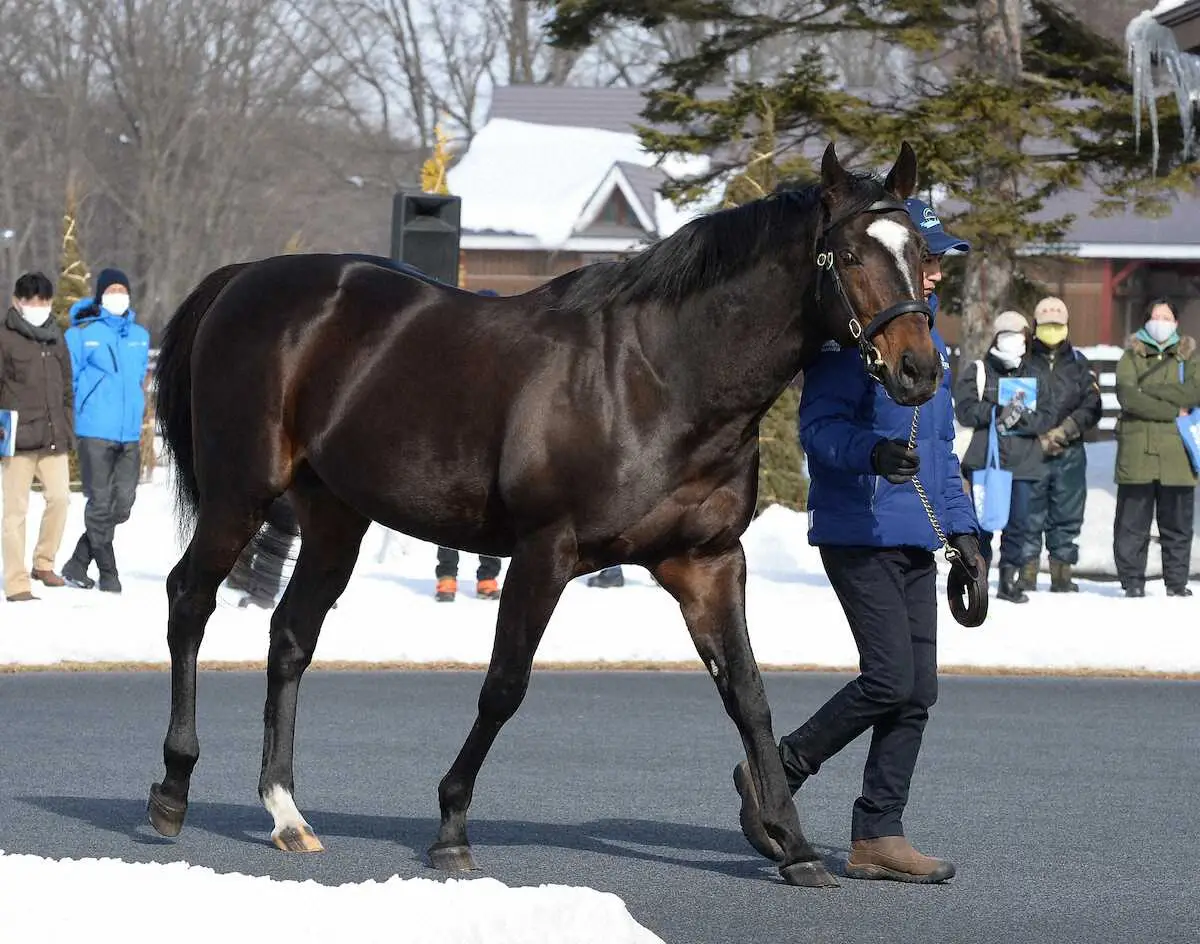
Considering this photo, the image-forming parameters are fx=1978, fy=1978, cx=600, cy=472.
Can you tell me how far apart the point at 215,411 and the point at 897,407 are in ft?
8.15

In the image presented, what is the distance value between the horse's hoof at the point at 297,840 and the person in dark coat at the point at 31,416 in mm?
8087

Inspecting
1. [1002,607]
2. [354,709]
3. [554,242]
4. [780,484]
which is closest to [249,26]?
[554,242]

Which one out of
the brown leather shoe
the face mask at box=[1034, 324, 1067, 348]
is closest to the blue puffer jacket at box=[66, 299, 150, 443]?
the face mask at box=[1034, 324, 1067, 348]

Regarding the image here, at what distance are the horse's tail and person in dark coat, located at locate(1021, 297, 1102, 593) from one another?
897 cm

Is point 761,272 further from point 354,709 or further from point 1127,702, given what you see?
point 1127,702

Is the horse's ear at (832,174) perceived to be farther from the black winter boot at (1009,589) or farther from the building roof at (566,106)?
the building roof at (566,106)

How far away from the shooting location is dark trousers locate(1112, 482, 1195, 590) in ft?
50.5

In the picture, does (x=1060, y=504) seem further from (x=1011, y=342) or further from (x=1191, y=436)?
(x=1011, y=342)

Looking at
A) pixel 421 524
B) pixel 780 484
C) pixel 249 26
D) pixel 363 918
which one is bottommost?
pixel 780 484

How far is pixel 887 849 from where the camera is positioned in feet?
20.2

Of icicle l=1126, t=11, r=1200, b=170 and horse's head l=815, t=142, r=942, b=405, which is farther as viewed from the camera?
icicle l=1126, t=11, r=1200, b=170

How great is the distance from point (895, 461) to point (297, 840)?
235 cm

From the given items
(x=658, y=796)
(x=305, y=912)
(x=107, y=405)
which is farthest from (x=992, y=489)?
(x=305, y=912)

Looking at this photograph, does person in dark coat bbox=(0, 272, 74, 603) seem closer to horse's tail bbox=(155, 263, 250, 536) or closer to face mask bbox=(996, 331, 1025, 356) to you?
horse's tail bbox=(155, 263, 250, 536)
